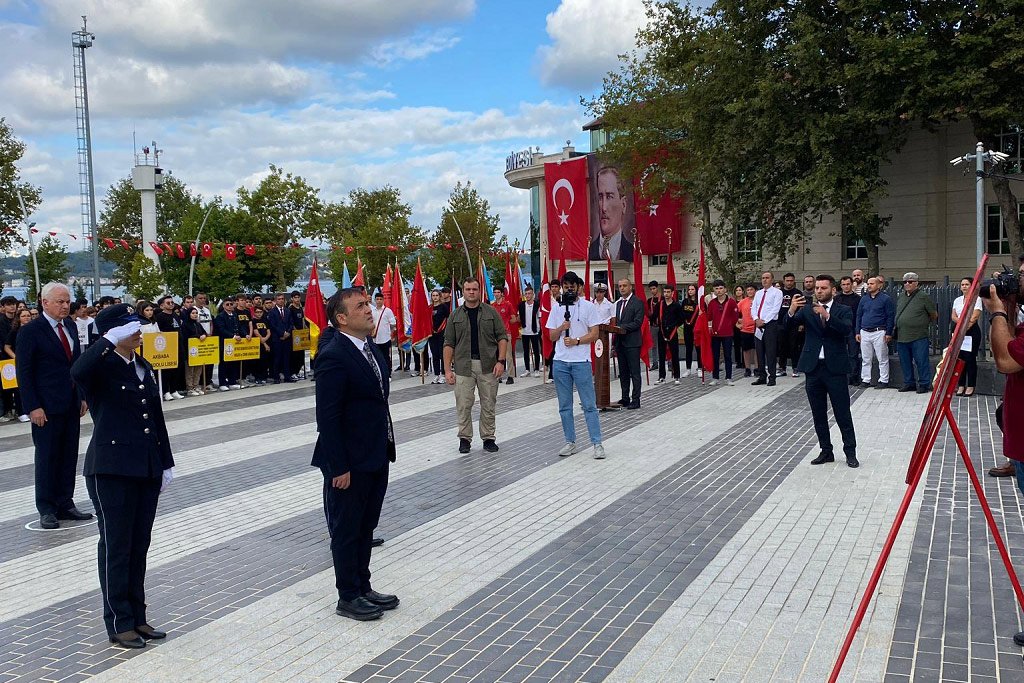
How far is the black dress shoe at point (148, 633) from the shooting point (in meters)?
5.00

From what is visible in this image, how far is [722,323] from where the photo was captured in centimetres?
1686

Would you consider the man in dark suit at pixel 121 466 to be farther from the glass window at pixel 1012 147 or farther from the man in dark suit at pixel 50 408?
the glass window at pixel 1012 147

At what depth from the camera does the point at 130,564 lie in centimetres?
512

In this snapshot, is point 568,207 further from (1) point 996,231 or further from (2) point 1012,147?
(2) point 1012,147

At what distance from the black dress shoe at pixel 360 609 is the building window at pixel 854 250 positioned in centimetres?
3512

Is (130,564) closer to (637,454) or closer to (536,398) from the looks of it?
(637,454)

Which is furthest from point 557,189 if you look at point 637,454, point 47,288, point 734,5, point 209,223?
point 47,288

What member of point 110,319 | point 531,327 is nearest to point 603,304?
point 531,327

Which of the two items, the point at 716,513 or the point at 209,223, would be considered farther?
the point at 209,223

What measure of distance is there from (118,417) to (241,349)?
14.0 metres

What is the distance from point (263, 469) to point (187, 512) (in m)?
1.91

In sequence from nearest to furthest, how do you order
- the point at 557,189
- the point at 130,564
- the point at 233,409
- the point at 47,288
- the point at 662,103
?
the point at 130,564
the point at 47,288
the point at 233,409
the point at 662,103
the point at 557,189

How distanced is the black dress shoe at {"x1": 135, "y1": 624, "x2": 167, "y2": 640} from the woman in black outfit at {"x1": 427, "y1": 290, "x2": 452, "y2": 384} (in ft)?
45.6

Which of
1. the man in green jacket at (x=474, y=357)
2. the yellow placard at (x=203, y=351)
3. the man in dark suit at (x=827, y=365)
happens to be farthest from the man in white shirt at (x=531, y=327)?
the man in dark suit at (x=827, y=365)
